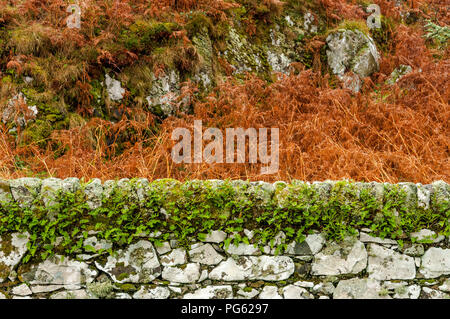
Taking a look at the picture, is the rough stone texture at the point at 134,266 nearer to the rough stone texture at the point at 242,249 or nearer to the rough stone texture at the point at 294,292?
the rough stone texture at the point at 242,249

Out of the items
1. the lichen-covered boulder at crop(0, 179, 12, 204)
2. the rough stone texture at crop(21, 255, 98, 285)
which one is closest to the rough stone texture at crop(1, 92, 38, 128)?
the lichen-covered boulder at crop(0, 179, 12, 204)

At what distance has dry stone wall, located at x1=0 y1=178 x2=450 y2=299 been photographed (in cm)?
344

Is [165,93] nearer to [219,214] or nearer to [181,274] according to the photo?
[219,214]

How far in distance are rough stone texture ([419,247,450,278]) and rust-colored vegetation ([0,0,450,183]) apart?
3.46ft

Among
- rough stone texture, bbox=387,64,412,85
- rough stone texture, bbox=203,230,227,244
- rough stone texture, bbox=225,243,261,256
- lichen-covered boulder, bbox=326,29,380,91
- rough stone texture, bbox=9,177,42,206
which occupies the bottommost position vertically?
rough stone texture, bbox=225,243,261,256

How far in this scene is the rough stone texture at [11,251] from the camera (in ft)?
11.1

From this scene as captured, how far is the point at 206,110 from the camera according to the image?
579 centimetres

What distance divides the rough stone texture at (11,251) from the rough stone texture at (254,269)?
6.14 feet

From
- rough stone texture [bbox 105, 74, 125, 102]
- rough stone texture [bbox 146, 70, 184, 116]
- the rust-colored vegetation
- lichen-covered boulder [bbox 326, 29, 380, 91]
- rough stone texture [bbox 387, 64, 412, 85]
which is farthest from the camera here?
lichen-covered boulder [bbox 326, 29, 380, 91]

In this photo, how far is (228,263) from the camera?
11.6 feet

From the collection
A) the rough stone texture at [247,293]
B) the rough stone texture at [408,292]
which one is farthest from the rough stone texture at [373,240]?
the rough stone texture at [247,293]

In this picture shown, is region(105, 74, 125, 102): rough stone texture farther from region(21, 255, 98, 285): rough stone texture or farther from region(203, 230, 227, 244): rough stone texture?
region(203, 230, 227, 244): rough stone texture
